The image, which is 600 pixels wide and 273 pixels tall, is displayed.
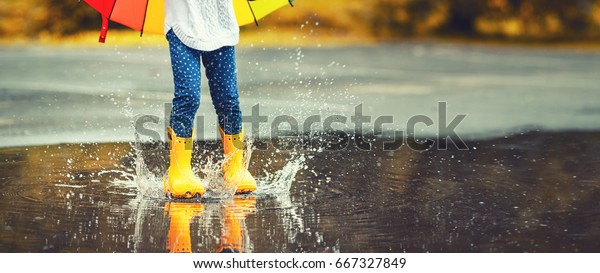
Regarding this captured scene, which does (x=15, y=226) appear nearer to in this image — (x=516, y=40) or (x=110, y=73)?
(x=110, y=73)

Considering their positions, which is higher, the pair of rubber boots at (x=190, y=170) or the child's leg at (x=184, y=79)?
the child's leg at (x=184, y=79)

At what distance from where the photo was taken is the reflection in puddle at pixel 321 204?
5.14m

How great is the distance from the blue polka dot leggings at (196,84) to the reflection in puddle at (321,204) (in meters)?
0.43

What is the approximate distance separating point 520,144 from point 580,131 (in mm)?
994

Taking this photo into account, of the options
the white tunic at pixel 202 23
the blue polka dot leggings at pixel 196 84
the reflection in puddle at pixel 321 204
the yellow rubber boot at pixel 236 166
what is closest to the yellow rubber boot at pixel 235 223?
the reflection in puddle at pixel 321 204

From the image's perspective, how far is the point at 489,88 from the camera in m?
12.6

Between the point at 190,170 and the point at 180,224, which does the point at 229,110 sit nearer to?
the point at 190,170

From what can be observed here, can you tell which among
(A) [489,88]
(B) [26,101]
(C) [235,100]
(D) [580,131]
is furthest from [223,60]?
(A) [489,88]

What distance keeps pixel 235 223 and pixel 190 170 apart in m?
0.83

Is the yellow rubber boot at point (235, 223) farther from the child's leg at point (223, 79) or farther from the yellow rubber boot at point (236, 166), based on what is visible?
the child's leg at point (223, 79)

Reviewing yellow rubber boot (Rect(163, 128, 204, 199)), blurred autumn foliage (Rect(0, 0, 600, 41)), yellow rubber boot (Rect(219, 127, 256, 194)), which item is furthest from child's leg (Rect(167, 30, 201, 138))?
blurred autumn foliage (Rect(0, 0, 600, 41))

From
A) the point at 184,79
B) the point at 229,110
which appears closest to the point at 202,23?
the point at 184,79

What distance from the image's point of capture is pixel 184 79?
6.06m

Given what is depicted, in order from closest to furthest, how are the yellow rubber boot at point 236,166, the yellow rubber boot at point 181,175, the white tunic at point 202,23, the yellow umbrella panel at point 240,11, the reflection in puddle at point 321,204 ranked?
the reflection in puddle at point 321,204 → the white tunic at point 202,23 → the yellow rubber boot at point 181,175 → the yellow rubber boot at point 236,166 → the yellow umbrella panel at point 240,11
